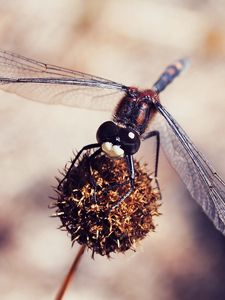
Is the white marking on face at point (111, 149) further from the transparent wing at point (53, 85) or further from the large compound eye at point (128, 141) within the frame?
the transparent wing at point (53, 85)

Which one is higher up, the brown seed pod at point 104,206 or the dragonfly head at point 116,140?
the dragonfly head at point 116,140

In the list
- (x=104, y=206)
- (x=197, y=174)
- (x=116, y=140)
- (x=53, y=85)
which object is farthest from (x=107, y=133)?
(x=53, y=85)

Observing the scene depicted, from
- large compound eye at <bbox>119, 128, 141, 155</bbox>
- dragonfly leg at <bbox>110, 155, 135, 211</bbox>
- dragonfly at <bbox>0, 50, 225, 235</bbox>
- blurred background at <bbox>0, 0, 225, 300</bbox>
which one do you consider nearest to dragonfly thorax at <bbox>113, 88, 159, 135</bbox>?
dragonfly at <bbox>0, 50, 225, 235</bbox>

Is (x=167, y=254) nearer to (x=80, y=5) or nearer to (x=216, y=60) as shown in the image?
(x=216, y=60)

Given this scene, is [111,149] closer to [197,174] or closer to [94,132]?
[197,174]

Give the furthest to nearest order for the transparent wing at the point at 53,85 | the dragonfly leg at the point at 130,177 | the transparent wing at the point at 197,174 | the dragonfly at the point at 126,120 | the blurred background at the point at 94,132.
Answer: the blurred background at the point at 94,132 → the transparent wing at the point at 53,85 → the transparent wing at the point at 197,174 → the dragonfly at the point at 126,120 → the dragonfly leg at the point at 130,177

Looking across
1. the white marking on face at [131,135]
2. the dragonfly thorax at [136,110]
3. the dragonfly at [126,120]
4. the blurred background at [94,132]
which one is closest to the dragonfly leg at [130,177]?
the dragonfly at [126,120]
